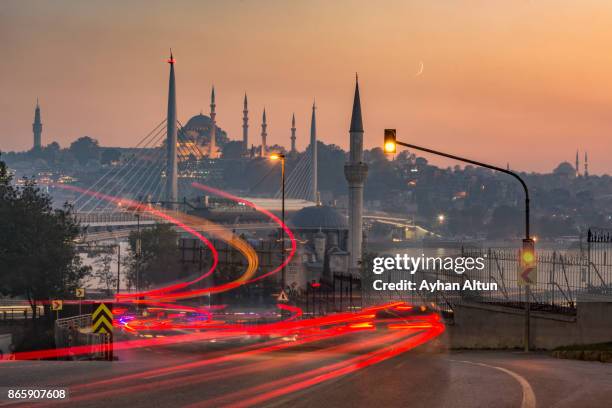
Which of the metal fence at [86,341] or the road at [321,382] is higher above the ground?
the road at [321,382]

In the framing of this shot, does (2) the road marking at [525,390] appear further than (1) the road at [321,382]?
No

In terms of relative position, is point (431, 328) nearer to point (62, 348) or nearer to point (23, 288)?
point (62, 348)

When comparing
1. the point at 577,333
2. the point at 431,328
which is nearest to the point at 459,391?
the point at 577,333

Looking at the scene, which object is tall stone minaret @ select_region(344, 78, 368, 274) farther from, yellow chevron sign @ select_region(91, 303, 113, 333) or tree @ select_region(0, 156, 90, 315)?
yellow chevron sign @ select_region(91, 303, 113, 333)

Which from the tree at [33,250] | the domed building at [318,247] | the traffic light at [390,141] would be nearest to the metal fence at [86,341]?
the traffic light at [390,141]

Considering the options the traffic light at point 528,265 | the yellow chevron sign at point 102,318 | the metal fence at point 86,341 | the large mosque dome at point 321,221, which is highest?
the large mosque dome at point 321,221

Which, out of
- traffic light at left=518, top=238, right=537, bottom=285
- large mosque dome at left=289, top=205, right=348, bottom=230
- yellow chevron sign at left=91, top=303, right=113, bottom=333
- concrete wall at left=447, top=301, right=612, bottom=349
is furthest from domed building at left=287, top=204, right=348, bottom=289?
yellow chevron sign at left=91, top=303, right=113, bottom=333

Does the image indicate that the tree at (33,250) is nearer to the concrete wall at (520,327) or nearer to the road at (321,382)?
the concrete wall at (520,327)
